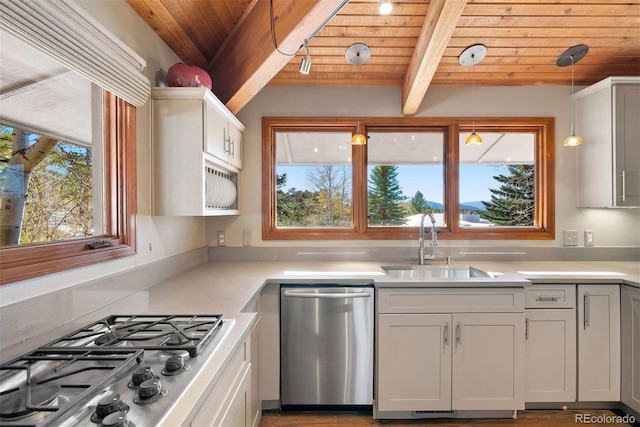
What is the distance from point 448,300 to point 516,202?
4.51 feet

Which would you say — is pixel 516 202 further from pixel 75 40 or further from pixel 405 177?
pixel 75 40

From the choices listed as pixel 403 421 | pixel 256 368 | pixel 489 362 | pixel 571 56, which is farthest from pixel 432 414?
pixel 571 56

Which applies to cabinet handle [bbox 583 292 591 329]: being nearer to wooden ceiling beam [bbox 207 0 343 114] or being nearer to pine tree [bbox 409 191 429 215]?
pine tree [bbox 409 191 429 215]

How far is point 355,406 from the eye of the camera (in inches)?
83.0

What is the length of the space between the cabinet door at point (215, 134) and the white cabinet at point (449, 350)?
4.34 feet

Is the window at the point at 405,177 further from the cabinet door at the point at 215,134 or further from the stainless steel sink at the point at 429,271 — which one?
the cabinet door at the point at 215,134

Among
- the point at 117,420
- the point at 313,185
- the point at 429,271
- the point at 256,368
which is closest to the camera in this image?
the point at 117,420

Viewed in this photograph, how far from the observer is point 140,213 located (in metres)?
1.70

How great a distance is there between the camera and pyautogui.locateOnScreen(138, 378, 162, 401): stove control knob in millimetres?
710

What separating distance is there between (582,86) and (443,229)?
5.49ft

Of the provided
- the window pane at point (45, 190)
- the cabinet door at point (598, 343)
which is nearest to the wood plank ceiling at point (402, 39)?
the window pane at point (45, 190)

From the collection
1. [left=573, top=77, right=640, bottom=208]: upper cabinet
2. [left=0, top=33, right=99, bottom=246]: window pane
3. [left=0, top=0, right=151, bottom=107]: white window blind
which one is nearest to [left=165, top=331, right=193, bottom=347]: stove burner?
[left=0, top=33, right=99, bottom=246]: window pane

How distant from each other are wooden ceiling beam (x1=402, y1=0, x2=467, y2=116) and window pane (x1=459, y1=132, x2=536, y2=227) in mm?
712

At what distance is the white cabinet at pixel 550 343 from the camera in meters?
2.06
